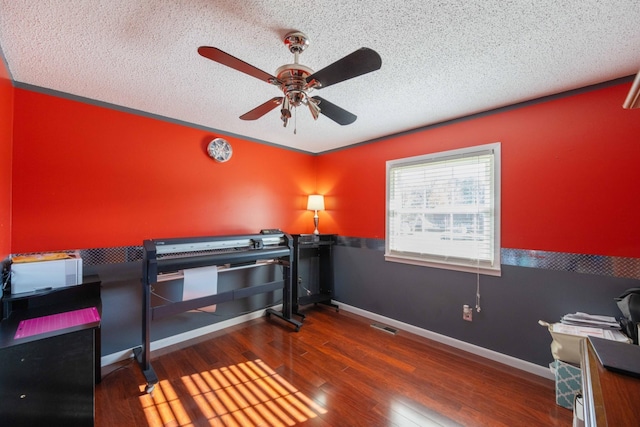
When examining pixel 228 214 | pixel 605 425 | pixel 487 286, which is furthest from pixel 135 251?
pixel 487 286

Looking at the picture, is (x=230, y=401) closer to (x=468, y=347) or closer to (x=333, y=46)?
(x=468, y=347)

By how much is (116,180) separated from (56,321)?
52.1 inches

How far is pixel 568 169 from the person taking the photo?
6.68ft

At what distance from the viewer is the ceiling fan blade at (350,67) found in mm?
1154

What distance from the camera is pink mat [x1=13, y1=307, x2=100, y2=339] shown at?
1.38 m

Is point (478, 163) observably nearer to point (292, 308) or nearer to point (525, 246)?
point (525, 246)

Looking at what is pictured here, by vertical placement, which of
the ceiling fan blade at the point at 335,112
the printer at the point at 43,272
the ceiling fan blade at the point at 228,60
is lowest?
the printer at the point at 43,272

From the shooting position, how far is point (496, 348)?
234cm

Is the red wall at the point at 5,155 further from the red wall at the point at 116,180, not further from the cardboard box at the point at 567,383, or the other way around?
the cardboard box at the point at 567,383

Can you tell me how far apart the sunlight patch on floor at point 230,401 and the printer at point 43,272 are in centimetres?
99

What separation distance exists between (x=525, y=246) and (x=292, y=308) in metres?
2.61

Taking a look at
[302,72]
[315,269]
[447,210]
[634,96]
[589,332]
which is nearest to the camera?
[634,96]

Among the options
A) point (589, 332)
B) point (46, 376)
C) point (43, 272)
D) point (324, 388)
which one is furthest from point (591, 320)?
point (43, 272)

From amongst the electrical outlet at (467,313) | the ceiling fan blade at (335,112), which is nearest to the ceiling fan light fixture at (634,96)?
the ceiling fan blade at (335,112)
